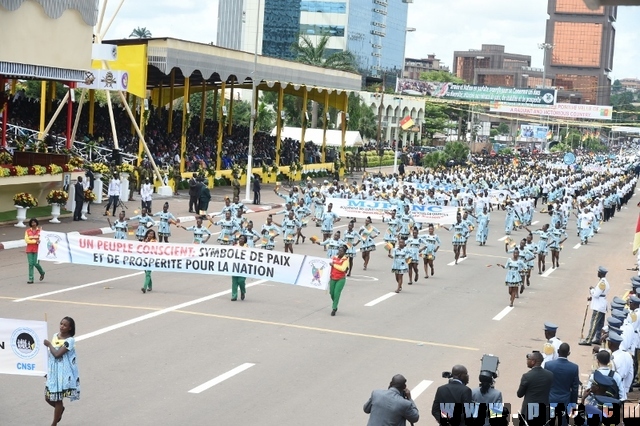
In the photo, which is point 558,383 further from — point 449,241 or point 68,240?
point 449,241

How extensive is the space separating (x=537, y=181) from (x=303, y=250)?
30857 millimetres

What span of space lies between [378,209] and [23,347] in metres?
27.7

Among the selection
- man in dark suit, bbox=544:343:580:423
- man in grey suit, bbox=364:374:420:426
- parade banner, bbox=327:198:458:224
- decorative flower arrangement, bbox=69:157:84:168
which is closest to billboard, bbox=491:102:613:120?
parade banner, bbox=327:198:458:224

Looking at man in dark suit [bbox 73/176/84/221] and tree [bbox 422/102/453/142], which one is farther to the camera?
tree [bbox 422/102/453/142]

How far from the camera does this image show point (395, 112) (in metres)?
116

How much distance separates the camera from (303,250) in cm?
3225

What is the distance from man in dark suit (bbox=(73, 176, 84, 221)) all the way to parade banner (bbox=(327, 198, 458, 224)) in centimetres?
875

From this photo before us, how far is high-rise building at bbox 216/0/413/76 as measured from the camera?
142125 mm

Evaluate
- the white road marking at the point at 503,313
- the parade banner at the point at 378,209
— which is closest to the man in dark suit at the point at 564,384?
the white road marking at the point at 503,313

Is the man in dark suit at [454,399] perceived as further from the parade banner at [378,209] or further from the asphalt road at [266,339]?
the parade banner at [378,209]

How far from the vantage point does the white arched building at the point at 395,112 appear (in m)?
110

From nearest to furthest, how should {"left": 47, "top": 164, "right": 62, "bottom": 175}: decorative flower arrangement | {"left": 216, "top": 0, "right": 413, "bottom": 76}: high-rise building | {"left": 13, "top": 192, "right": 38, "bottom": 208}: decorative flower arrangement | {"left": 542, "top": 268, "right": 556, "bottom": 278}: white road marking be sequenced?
{"left": 542, "top": 268, "right": 556, "bottom": 278}: white road marking → {"left": 13, "top": 192, "right": 38, "bottom": 208}: decorative flower arrangement → {"left": 47, "top": 164, "right": 62, "bottom": 175}: decorative flower arrangement → {"left": 216, "top": 0, "right": 413, "bottom": 76}: high-rise building

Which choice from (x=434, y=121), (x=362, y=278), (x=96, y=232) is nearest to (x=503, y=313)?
(x=362, y=278)

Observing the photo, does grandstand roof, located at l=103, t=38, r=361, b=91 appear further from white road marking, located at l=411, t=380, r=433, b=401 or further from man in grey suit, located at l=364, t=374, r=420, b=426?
man in grey suit, located at l=364, t=374, r=420, b=426
